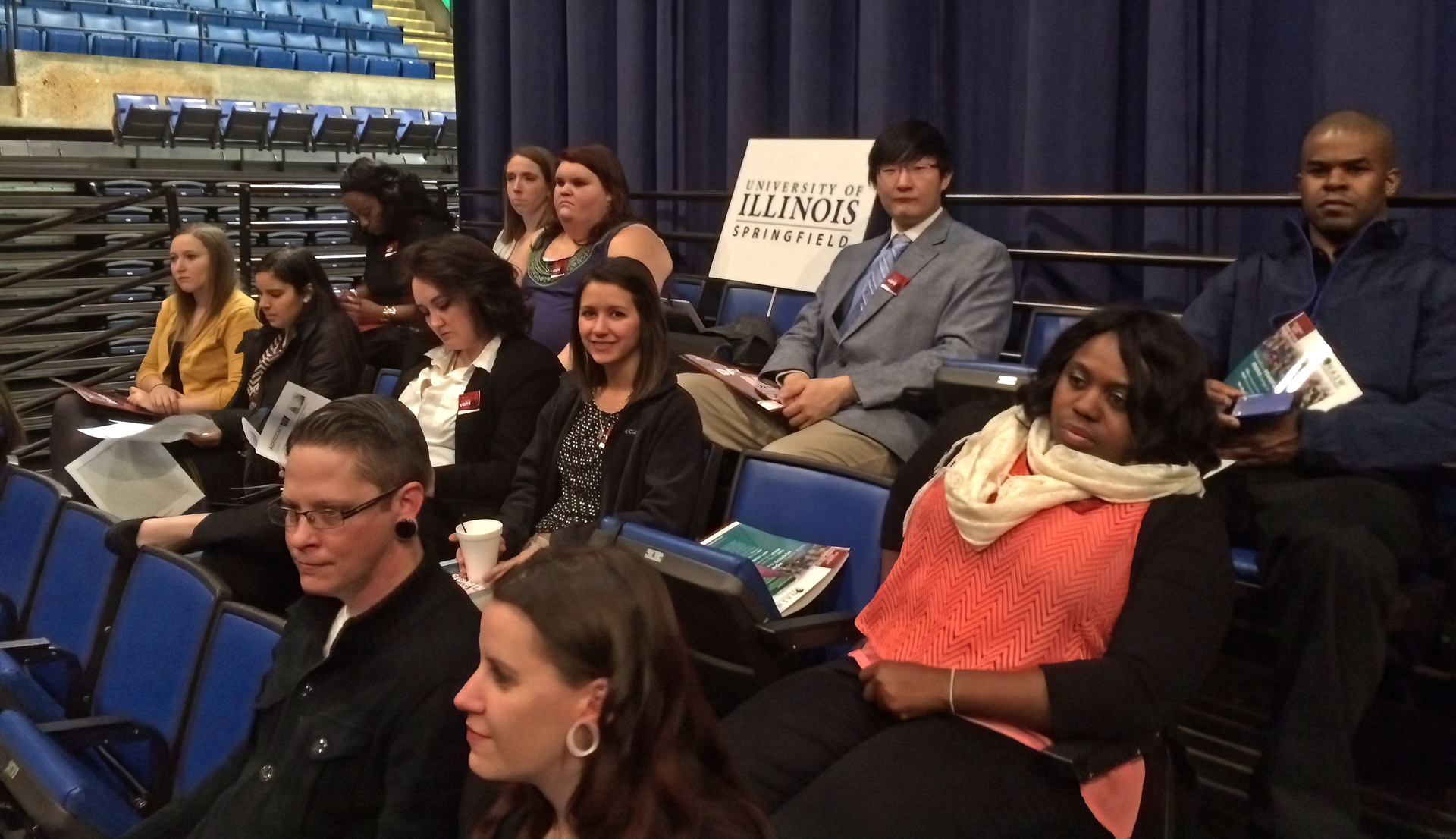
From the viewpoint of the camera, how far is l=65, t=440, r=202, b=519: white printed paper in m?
2.78

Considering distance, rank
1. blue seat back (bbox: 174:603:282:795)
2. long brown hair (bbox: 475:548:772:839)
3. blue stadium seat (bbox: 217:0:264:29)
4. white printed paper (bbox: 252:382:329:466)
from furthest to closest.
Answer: blue stadium seat (bbox: 217:0:264:29)
white printed paper (bbox: 252:382:329:466)
blue seat back (bbox: 174:603:282:795)
long brown hair (bbox: 475:548:772:839)

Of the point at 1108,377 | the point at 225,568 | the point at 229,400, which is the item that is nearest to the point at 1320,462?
the point at 1108,377

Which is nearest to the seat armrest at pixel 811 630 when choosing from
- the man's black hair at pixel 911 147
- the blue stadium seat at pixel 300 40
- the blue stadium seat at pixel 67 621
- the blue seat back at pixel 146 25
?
the blue stadium seat at pixel 67 621

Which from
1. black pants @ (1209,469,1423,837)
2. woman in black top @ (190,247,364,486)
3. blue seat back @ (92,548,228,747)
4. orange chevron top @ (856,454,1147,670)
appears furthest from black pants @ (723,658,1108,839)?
woman in black top @ (190,247,364,486)

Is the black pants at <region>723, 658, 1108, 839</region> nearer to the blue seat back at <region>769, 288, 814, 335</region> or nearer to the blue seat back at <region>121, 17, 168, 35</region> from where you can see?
the blue seat back at <region>769, 288, 814, 335</region>

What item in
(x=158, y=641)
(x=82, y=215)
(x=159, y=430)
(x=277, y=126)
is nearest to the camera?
(x=158, y=641)

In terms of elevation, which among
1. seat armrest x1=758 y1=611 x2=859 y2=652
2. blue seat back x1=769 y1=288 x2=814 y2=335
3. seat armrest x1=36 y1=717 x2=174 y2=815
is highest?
blue seat back x1=769 y1=288 x2=814 y2=335

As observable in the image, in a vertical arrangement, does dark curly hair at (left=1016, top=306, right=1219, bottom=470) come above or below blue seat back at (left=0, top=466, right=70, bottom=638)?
above

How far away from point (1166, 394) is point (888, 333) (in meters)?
1.21

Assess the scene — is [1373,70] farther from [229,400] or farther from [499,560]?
[229,400]

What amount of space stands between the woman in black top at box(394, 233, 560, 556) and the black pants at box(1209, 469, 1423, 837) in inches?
61.9

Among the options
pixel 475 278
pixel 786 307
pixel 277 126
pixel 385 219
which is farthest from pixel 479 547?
pixel 277 126

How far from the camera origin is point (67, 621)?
2.23 meters

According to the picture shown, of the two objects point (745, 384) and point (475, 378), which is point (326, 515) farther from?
point (745, 384)
